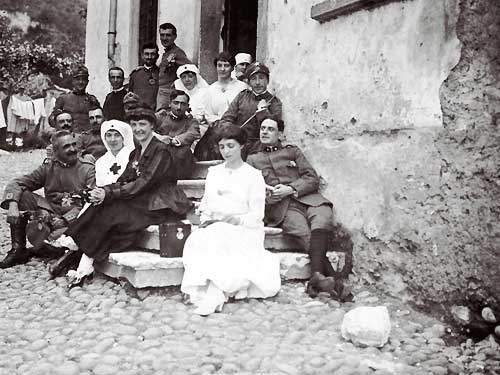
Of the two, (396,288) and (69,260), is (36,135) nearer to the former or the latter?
(69,260)

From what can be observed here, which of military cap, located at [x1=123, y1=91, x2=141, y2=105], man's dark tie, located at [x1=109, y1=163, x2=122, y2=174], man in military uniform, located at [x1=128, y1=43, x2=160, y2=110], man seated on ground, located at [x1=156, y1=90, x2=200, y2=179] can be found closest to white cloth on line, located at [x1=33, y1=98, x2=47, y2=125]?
man in military uniform, located at [x1=128, y1=43, x2=160, y2=110]

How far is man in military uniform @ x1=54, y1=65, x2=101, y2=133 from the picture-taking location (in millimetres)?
8602

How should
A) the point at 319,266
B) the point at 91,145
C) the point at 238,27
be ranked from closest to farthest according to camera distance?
1. the point at 319,266
2. the point at 91,145
3. the point at 238,27

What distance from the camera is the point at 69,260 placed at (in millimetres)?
5234

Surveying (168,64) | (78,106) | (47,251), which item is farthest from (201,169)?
(78,106)

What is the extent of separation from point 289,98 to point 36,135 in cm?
1282

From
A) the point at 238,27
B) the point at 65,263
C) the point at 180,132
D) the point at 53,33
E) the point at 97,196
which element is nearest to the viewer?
the point at 97,196

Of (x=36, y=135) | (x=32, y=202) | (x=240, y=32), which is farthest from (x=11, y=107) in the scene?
(x=32, y=202)

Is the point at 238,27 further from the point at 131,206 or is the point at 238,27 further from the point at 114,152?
the point at 131,206

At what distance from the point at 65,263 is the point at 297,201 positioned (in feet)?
6.72

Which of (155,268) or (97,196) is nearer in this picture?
(155,268)

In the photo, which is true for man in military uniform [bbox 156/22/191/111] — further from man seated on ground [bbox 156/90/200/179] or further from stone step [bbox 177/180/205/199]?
stone step [bbox 177/180/205/199]

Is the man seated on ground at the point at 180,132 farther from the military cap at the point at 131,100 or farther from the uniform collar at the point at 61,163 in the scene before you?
the uniform collar at the point at 61,163

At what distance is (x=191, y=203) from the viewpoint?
5.37 meters
